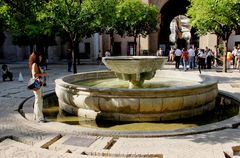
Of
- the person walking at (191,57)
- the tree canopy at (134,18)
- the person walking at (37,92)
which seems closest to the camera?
the person walking at (37,92)

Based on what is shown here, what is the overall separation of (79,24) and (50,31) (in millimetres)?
9940

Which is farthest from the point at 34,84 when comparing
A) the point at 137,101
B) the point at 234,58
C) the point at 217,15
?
the point at 234,58

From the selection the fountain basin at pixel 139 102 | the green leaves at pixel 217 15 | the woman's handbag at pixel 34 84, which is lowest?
the fountain basin at pixel 139 102

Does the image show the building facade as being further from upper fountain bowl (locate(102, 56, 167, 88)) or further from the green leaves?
upper fountain bowl (locate(102, 56, 167, 88))

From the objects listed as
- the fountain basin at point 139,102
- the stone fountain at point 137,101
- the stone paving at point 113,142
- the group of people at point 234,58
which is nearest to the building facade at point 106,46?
the group of people at point 234,58

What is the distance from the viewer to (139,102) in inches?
349

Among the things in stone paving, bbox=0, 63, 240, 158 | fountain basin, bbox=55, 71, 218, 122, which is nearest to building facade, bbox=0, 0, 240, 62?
fountain basin, bbox=55, 71, 218, 122

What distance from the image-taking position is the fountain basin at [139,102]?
8.88 meters

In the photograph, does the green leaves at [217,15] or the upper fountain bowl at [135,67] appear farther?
the green leaves at [217,15]

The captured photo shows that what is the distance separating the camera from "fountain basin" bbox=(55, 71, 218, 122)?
29.1 feet

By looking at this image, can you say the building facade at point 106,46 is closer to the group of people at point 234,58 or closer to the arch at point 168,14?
the arch at point 168,14

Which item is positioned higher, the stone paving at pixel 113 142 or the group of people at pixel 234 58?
the group of people at pixel 234 58

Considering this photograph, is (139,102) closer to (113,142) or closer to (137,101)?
(137,101)

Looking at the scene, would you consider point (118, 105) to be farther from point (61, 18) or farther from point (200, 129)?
point (61, 18)
